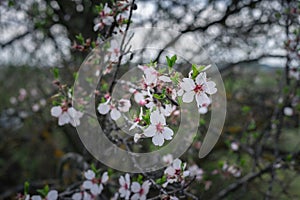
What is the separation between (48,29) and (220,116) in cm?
159

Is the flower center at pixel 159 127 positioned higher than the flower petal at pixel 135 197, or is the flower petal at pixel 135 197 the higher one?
the flower center at pixel 159 127

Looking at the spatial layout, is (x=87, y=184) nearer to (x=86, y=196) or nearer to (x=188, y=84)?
(x=86, y=196)

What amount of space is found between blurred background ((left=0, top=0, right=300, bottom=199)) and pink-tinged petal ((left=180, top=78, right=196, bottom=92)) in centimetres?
75

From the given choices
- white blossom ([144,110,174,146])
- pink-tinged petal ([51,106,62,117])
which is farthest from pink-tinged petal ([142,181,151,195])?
pink-tinged petal ([51,106,62,117])

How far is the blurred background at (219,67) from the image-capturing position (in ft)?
7.75

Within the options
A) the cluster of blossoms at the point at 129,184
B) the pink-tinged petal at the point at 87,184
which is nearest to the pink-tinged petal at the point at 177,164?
the cluster of blossoms at the point at 129,184

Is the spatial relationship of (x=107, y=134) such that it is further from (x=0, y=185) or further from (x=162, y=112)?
(x=0, y=185)

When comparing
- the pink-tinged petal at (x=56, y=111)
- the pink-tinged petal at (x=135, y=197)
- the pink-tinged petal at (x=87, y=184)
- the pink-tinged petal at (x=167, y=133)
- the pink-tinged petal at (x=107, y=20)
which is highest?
the pink-tinged petal at (x=107, y=20)

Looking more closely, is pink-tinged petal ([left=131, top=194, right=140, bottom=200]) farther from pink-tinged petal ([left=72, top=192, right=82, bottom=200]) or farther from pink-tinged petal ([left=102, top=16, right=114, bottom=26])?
pink-tinged petal ([left=102, top=16, right=114, bottom=26])

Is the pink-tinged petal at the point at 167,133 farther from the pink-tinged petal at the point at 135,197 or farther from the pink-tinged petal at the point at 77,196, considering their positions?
the pink-tinged petal at the point at 77,196

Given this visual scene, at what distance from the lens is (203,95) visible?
102 centimetres

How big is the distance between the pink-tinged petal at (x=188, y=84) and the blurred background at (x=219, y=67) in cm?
75

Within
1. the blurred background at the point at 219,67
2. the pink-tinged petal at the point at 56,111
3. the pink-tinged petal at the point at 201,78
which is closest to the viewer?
the pink-tinged petal at the point at 201,78

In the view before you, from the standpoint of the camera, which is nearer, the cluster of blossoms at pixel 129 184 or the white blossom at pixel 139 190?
the cluster of blossoms at pixel 129 184
